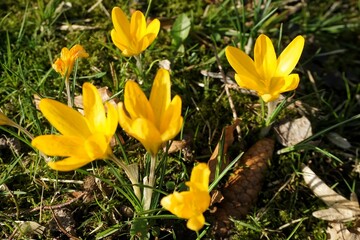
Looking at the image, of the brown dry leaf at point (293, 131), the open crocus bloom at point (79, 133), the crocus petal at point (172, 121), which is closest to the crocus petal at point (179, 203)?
the crocus petal at point (172, 121)

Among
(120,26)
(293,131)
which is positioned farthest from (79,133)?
(293,131)

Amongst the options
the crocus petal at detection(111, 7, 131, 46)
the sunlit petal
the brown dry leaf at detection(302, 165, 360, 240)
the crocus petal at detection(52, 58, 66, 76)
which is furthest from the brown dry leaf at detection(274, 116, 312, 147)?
the crocus petal at detection(52, 58, 66, 76)

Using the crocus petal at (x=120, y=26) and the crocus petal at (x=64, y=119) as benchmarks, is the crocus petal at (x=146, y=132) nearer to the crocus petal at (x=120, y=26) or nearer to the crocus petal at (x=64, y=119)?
the crocus petal at (x=64, y=119)

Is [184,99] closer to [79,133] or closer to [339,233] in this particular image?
[79,133]

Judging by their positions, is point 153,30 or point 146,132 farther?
point 153,30

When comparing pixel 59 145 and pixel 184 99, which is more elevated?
pixel 59 145

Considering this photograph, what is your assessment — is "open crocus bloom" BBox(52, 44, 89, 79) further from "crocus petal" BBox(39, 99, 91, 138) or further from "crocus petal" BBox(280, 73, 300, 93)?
"crocus petal" BBox(280, 73, 300, 93)
